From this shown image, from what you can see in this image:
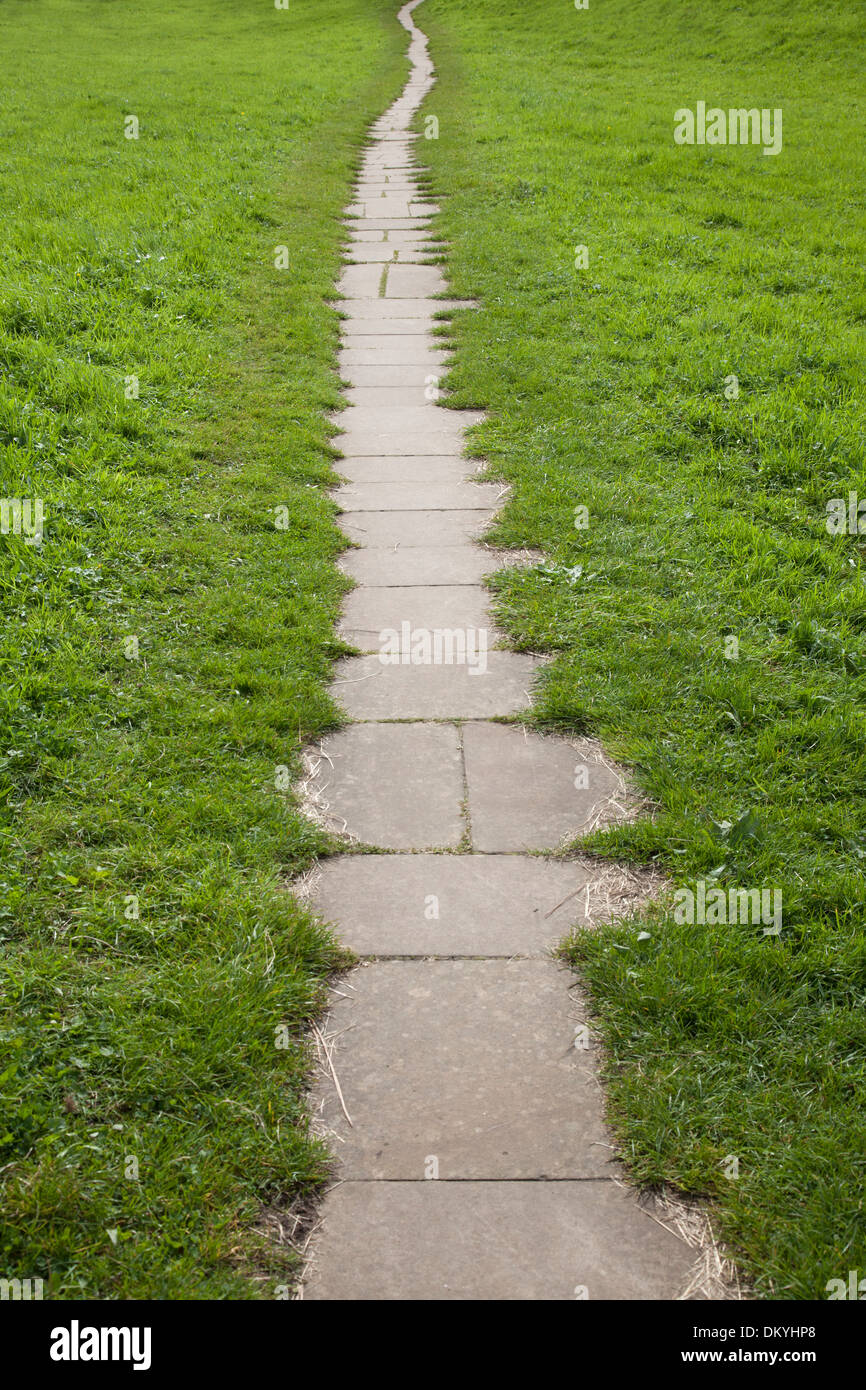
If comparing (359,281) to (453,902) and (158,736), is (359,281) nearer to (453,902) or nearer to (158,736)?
(158,736)

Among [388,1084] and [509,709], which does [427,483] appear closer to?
[509,709]

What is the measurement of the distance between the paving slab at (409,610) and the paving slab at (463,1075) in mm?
1786

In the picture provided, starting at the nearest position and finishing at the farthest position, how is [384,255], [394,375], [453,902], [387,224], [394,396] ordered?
[453,902] → [394,396] → [394,375] → [384,255] → [387,224]

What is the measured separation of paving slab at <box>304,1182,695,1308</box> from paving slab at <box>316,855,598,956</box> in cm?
70

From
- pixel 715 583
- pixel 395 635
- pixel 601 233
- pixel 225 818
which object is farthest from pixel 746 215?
pixel 225 818

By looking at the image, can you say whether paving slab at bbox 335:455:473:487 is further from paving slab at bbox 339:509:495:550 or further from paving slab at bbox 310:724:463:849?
paving slab at bbox 310:724:463:849

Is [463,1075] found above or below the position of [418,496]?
below

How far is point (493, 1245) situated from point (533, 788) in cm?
157

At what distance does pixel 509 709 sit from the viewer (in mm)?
3840

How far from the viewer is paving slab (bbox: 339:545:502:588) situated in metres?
4.68

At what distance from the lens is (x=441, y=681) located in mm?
4012

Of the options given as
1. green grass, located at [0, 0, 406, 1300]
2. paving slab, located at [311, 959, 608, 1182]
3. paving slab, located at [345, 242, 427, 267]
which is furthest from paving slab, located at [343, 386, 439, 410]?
paving slab, located at [311, 959, 608, 1182]

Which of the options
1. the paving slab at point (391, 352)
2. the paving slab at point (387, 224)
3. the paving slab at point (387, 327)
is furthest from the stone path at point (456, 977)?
the paving slab at point (387, 224)

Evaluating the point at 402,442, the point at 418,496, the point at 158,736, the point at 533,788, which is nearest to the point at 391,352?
the point at 402,442
